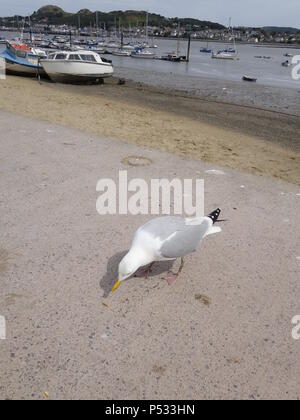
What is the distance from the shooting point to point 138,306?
128 inches

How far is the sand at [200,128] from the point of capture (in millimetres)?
Answer: 8359

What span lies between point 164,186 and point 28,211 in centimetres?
223

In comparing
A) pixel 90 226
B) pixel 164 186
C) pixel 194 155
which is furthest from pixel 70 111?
pixel 90 226

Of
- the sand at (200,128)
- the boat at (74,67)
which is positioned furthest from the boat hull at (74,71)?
the sand at (200,128)

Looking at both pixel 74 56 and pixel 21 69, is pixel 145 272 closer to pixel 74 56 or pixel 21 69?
pixel 74 56

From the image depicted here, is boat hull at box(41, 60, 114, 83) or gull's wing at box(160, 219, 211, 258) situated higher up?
boat hull at box(41, 60, 114, 83)

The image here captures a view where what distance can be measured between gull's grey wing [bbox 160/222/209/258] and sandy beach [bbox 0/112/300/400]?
34 centimetres

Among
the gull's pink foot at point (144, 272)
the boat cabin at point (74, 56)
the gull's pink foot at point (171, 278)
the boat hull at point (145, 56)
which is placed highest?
the boat hull at point (145, 56)

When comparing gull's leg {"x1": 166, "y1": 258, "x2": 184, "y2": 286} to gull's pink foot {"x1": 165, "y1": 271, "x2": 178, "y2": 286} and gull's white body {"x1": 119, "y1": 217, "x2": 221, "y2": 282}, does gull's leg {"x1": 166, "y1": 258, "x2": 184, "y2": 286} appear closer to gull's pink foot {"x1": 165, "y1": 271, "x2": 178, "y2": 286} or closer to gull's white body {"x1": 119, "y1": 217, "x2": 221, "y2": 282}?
gull's pink foot {"x1": 165, "y1": 271, "x2": 178, "y2": 286}
